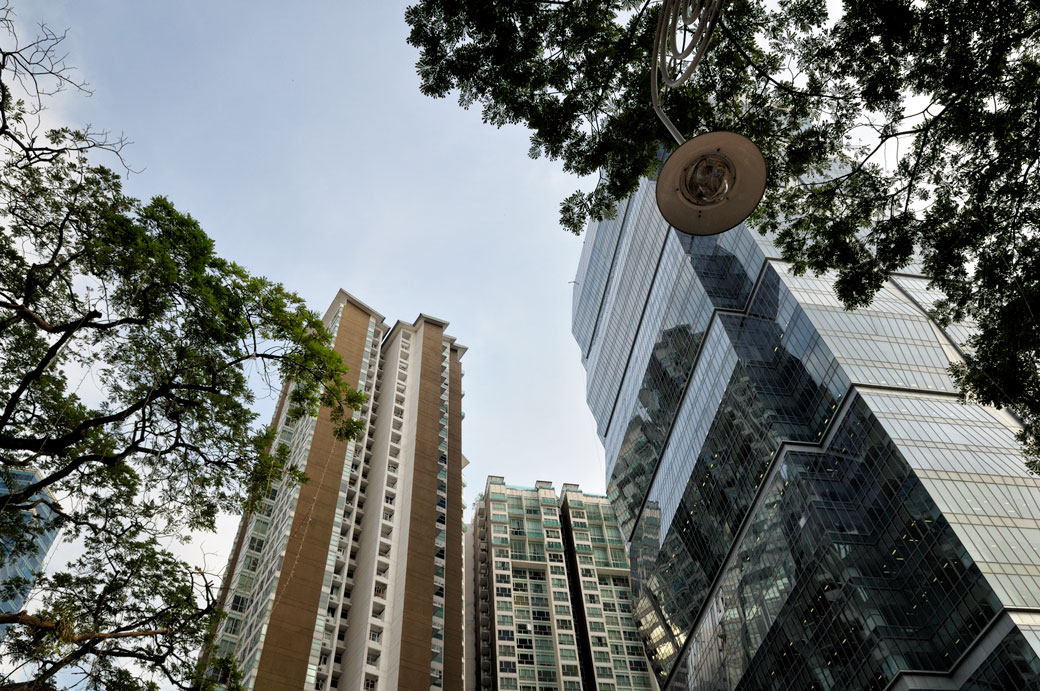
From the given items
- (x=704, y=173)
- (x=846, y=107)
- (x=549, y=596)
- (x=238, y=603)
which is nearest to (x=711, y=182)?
(x=704, y=173)

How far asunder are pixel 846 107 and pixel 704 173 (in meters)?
5.45

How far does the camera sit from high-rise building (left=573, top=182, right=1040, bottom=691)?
93.7ft

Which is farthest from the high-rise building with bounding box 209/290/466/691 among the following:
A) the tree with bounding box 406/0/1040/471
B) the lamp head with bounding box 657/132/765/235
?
the lamp head with bounding box 657/132/765/235

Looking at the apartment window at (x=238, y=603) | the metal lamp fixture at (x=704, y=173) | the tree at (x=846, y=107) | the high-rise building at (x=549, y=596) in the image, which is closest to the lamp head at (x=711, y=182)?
the metal lamp fixture at (x=704, y=173)

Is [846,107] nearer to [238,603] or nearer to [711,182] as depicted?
[711,182]

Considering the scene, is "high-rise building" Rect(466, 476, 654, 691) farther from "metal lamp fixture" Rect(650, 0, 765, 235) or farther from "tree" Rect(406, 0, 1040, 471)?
"metal lamp fixture" Rect(650, 0, 765, 235)

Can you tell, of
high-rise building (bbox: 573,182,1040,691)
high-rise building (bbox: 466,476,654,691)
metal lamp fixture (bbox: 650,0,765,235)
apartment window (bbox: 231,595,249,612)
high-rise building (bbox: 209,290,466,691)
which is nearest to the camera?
metal lamp fixture (bbox: 650,0,765,235)

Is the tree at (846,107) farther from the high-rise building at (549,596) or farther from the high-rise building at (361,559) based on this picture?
the high-rise building at (549,596)

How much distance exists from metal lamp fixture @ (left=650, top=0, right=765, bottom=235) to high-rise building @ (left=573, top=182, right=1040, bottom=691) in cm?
2754

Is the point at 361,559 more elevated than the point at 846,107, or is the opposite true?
the point at 361,559

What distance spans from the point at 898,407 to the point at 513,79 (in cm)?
3268

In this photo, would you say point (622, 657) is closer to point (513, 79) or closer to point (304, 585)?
point (304, 585)

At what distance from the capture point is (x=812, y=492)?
35.4 metres

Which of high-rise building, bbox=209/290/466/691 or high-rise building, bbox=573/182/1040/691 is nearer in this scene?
high-rise building, bbox=573/182/1040/691
